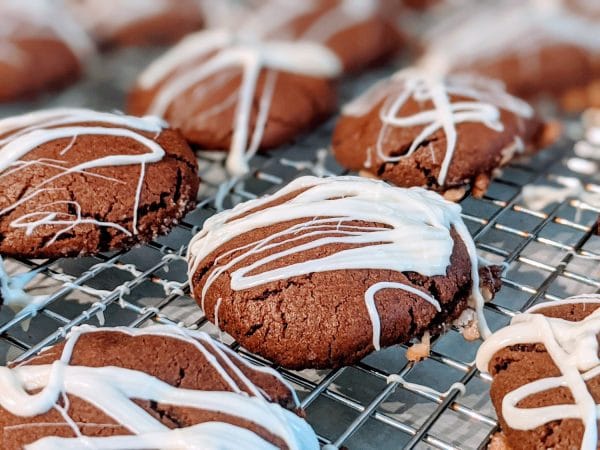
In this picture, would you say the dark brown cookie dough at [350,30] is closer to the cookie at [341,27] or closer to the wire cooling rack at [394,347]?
the cookie at [341,27]

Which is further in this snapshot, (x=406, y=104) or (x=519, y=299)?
(x=406, y=104)

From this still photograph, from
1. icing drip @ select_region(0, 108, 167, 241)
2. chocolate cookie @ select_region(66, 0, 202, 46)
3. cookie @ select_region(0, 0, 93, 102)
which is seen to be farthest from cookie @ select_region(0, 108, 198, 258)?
chocolate cookie @ select_region(66, 0, 202, 46)

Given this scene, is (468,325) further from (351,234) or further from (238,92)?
(238,92)

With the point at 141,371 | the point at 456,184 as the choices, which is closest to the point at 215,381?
the point at 141,371

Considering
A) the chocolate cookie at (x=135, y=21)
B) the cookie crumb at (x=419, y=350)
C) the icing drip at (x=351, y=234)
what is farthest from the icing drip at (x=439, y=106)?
the chocolate cookie at (x=135, y=21)

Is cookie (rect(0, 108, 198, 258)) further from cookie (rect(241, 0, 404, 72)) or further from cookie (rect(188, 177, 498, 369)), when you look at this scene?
cookie (rect(241, 0, 404, 72))

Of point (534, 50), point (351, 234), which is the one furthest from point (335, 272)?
point (534, 50)

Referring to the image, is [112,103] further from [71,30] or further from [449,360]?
[449,360]
